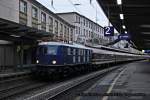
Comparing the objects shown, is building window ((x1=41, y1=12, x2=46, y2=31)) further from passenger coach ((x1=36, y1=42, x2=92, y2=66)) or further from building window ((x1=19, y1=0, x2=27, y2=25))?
passenger coach ((x1=36, y1=42, x2=92, y2=66))

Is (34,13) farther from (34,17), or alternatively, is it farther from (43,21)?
(43,21)

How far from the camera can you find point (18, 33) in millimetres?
28062

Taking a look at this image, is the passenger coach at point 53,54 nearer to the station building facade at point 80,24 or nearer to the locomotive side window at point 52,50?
the locomotive side window at point 52,50

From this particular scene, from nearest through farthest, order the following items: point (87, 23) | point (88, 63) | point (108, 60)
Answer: point (88, 63) → point (108, 60) → point (87, 23)

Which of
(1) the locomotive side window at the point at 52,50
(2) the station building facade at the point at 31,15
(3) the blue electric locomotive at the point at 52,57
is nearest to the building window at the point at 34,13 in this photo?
(2) the station building facade at the point at 31,15

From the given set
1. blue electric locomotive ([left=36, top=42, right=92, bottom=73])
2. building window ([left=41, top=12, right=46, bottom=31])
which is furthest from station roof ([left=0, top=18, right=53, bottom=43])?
building window ([left=41, top=12, right=46, bottom=31])

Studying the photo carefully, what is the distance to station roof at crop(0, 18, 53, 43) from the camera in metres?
24.8

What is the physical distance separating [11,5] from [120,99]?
94.9ft

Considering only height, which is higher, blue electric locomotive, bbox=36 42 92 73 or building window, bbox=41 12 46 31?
building window, bbox=41 12 46 31

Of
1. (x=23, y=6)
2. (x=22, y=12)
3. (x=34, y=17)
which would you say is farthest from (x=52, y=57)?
(x=34, y=17)

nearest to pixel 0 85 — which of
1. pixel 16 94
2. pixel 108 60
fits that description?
pixel 16 94

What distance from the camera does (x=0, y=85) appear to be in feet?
68.1

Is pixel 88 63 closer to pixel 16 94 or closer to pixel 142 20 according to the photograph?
pixel 142 20

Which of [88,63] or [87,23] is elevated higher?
[87,23]
